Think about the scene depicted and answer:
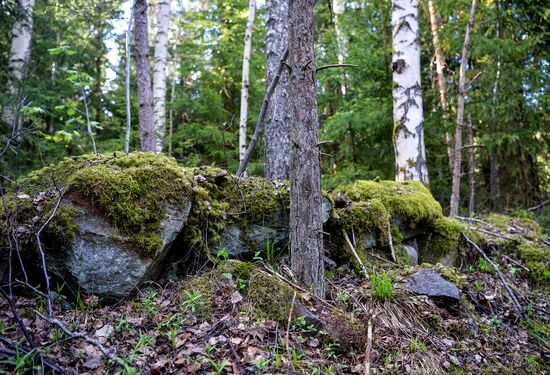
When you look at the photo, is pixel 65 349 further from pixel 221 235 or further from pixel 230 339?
pixel 221 235

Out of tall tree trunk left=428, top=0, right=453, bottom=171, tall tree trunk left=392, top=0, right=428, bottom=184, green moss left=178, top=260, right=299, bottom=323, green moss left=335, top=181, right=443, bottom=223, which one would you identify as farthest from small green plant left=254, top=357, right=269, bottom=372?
tall tree trunk left=428, top=0, right=453, bottom=171

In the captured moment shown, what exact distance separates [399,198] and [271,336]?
9.09ft

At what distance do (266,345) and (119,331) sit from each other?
44.9 inches

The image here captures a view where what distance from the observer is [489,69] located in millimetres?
8055

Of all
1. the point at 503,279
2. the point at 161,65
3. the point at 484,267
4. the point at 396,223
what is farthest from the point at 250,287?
the point at 161,65

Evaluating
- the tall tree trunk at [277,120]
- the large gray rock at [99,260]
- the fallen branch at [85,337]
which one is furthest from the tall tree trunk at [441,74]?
the fallen branch at [85,337]

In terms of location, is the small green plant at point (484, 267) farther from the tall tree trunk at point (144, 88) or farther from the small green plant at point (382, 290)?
the tall tree trunk at point (144, 88)

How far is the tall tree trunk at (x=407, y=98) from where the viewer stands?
600cm

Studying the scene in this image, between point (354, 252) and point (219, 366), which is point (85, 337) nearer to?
point (219, 366)

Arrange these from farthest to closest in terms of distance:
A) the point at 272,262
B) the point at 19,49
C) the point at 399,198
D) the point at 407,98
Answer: the point at 19,49 → the point at 407,98 → the point at 399,198 → the point at 272,262

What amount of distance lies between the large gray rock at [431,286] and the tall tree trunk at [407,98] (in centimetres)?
238

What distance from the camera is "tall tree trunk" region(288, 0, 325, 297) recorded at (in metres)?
3.31

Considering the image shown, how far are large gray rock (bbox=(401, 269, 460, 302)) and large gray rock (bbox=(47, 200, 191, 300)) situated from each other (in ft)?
8.54

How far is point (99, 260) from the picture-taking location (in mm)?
3037
